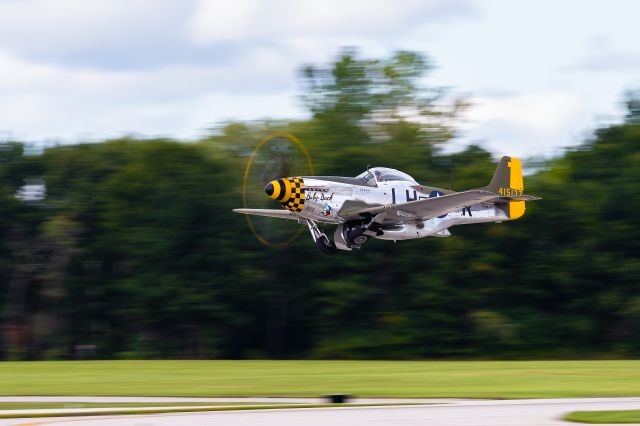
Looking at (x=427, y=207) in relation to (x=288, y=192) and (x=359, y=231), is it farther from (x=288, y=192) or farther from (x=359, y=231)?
(x=288, y=192)

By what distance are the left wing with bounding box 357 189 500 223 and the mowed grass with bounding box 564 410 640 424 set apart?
737cm

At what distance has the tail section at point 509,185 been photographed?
107ft

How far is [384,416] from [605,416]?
16.1ft

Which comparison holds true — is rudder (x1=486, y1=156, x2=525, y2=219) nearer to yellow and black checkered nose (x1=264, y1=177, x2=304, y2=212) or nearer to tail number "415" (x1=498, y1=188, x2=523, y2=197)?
tail number "415" (x1=498, y1=188, x2=523, y2=197)

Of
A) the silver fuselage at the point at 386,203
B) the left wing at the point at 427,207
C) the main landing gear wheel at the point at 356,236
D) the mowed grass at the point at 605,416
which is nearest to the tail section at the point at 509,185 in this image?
the silver fuselage at the point at 386,203

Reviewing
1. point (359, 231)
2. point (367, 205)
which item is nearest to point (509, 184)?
point (367, 205)

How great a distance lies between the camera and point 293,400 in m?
27.5

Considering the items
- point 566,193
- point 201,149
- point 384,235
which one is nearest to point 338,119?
point 201,149

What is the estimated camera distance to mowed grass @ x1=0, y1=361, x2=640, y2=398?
1199 inches

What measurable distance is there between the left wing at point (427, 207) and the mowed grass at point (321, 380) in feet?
17.3

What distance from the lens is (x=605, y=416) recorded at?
22188 mm

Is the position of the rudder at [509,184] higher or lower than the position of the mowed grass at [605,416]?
higher

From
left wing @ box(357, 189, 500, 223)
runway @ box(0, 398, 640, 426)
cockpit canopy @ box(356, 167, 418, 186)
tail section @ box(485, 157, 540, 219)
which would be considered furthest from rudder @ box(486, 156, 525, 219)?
runway @ box(0, 398, 640, 426)

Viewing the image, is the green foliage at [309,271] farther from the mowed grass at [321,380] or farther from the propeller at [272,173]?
the mowed grass at [321,380]
